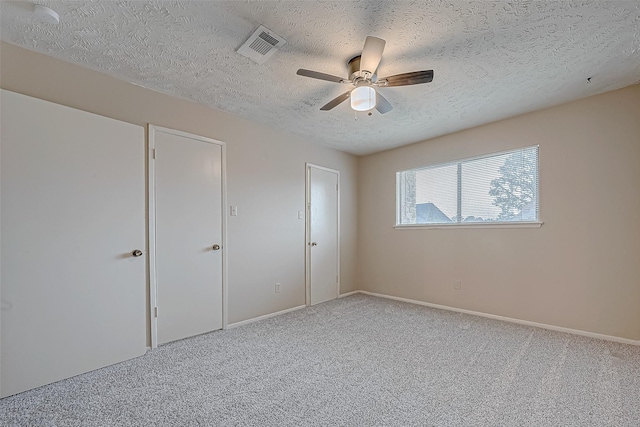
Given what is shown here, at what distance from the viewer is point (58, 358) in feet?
7.00

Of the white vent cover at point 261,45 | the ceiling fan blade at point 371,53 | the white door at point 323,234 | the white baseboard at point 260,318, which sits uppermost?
the white vent cover at point 261,45

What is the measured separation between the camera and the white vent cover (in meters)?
1.96

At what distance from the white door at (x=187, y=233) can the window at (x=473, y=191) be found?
9.32ft

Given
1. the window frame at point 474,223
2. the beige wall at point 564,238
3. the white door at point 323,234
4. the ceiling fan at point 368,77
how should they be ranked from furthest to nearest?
the white door at point 323,234, the window frame at point 474,223, the beige wall at point 564,238, the ceiling fan at point 368,77

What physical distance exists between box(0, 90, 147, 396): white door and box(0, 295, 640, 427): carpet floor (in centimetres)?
21

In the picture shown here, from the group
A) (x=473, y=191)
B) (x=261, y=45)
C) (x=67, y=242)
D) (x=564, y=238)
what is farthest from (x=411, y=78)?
(x=67, y=242)

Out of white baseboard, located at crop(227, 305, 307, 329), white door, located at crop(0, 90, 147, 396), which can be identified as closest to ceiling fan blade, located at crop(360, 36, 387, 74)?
white door, located at crop(0, 90, 147, 396)

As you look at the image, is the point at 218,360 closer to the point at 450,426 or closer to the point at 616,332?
the point at 450,426

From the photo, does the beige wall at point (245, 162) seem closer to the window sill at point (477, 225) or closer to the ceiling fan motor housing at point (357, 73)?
→ the window sill at point (477, 225)

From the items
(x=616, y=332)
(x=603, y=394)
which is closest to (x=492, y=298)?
(x=616, y=332)

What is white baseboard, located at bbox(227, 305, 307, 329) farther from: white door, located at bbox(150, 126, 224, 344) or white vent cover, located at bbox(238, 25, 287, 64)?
white vent cover, located at bbox(238, 25, 287, 64)

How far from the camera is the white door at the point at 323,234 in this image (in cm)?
431

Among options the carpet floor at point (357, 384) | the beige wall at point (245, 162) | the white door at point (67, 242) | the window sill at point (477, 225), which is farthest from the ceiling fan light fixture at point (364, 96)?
the window sill at point (477, 225)

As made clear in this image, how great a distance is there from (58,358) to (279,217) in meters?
2.45
